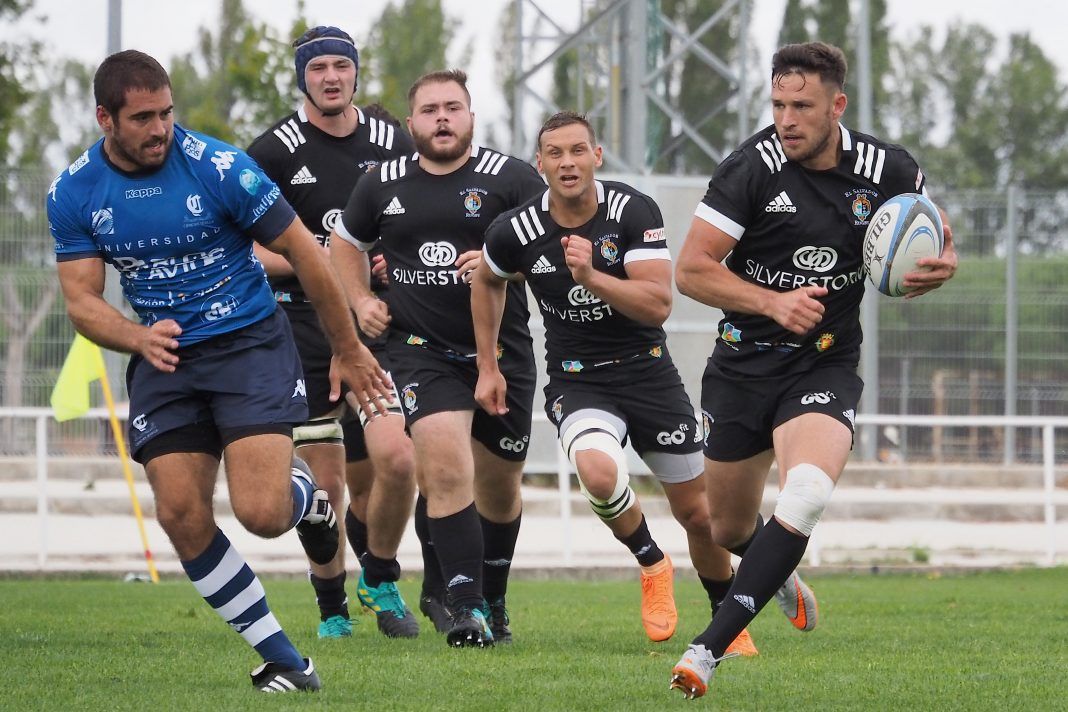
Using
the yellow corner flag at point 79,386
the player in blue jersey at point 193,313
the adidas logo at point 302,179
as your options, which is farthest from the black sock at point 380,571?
the yellow corner flag at point 79,386

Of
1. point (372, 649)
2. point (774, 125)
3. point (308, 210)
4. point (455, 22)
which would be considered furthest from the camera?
point (455, 22)

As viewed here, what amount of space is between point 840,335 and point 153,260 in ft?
9.32

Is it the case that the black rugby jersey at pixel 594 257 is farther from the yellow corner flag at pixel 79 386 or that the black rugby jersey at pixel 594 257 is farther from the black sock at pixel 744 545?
the yellow corner flag at pixel 79 386

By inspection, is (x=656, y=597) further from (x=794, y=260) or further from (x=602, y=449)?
(x=794, y=260)

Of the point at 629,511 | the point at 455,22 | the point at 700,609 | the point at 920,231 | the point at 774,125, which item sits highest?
→ the point at 455,22

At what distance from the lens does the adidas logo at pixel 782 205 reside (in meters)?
6.70

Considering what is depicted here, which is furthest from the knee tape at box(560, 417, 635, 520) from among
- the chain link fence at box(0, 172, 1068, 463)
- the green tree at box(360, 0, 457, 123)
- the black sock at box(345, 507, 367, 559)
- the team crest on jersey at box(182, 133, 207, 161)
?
the green tree at box(360, 0, 457, 123)

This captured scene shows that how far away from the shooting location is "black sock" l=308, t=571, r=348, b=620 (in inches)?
323

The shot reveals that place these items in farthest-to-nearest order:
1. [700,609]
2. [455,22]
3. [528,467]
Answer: [455,22] → [528,467] → [700,609]

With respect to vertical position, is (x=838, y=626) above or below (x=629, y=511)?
below

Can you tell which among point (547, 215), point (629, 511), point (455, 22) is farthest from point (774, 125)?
point (455, 22)

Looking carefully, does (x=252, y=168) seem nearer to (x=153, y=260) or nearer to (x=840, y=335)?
(x=153, y=260)

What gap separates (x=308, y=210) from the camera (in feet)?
28.6

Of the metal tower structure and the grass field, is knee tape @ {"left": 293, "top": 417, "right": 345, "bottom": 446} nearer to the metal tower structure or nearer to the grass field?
the grass field
